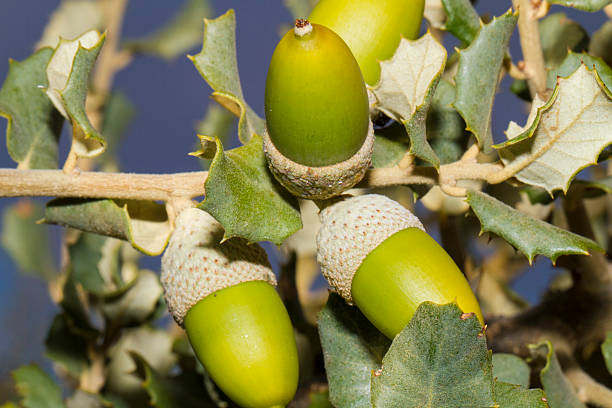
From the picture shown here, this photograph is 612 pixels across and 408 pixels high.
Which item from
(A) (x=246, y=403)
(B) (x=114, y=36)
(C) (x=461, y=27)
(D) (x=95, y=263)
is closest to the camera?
(A) (x=246, y=403)

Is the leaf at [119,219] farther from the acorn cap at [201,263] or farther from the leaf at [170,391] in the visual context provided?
the leaf at [170,391]

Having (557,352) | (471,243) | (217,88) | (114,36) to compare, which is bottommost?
(471,243)

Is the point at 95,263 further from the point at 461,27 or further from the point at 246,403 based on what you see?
the point at 461,27

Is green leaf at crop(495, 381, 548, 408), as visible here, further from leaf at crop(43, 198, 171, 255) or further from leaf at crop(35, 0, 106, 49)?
leaf at crop(35, 0, 106, 49)

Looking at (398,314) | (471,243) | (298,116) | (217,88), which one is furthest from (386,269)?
(471,243)

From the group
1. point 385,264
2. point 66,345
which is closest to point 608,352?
point 385,264
